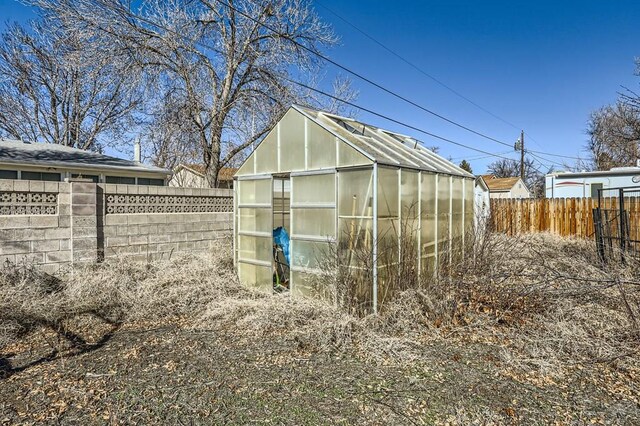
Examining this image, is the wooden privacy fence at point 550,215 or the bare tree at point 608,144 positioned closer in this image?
the wooden privacy fence at point 550,215

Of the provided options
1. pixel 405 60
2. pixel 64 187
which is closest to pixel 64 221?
pixel 64 187

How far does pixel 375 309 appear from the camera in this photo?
5195 mm

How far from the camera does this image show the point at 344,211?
5488 millimetres

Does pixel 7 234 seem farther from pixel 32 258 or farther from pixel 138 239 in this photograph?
pixel 138 239

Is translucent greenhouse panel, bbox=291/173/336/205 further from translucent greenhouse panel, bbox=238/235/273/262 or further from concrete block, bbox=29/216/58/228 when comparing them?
concrete block, bbox=29/216/58/228

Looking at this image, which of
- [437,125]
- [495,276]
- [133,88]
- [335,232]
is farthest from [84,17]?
[437,125]

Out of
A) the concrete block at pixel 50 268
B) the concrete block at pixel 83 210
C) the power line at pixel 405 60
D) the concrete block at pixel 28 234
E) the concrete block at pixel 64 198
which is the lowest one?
the concrete block at pixel 50 268

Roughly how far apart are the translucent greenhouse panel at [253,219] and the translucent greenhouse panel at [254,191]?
161mm

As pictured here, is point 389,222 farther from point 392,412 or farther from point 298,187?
point 392,412

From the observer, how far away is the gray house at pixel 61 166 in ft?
36.1

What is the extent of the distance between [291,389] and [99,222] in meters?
5.23

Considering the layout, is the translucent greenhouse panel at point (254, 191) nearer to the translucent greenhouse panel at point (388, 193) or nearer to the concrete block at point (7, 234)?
the translucent greenhouse panel at point (388, 193)

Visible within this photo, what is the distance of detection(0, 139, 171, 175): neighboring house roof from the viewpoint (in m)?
11.1

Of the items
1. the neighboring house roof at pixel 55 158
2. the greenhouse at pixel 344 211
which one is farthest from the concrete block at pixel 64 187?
the neighboring house roof at pixel 55 158
